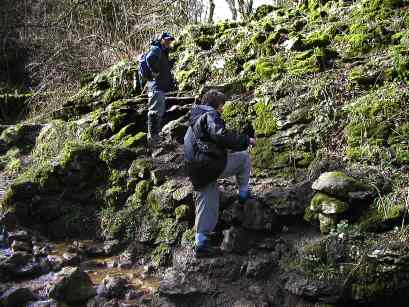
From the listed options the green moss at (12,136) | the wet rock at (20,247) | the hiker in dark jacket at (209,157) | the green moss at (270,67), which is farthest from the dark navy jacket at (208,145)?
the green moss at (12,136)

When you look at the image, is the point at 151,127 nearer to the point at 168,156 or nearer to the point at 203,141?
the point at 168,156

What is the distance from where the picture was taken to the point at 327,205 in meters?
5.59

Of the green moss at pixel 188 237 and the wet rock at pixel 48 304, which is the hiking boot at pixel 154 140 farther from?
the wet rock at pixel 48 304

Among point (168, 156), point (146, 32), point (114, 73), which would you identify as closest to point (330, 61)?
point (168, 156)

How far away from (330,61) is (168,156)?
3357 mm

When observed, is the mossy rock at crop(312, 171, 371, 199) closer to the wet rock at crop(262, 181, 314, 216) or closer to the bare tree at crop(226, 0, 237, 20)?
the wet rock at crop(262, 181, 314, 216)

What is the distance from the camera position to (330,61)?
28.3 feet

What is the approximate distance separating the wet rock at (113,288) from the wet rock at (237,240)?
133cm

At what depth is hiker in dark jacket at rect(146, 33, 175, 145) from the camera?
835 cm

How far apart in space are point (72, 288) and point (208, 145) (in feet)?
7.78

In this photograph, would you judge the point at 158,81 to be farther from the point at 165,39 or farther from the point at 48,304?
the point at 48,304

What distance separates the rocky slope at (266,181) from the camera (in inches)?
211

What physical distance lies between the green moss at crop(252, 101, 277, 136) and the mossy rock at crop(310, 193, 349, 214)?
1.98 metres

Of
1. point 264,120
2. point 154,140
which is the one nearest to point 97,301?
point 154,140
